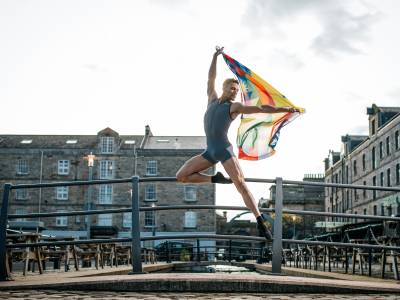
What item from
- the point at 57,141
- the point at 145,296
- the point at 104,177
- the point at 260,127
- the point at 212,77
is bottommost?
the point at 145,296

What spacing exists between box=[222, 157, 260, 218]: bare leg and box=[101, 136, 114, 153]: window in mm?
52342

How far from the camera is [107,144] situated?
5762 centimetres

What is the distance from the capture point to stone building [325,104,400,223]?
4109cm

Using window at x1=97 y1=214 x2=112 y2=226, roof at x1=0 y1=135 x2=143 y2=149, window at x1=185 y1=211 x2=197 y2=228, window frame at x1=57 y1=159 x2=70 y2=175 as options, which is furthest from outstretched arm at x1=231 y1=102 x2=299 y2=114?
window frame at x1=57 y1=159 x2=70 y2=175

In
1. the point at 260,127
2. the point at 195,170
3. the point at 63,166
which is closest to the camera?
the point at 195,170

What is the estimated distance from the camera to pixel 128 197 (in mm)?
55375

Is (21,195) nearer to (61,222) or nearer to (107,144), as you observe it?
(61,222)

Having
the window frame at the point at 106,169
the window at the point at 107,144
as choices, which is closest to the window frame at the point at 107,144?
the window at the point at 107,144

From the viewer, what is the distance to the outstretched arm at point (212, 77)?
6031mm

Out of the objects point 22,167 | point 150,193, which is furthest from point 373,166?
point 22,167

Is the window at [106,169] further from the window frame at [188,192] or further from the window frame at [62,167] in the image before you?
the window frame at [188,192]

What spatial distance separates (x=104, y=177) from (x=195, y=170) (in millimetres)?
51958

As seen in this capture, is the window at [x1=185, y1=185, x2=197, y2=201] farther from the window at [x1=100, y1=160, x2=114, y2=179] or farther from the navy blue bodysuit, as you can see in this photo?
the navy blue bodysuit

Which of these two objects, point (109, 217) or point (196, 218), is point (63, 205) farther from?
point (196, 218)
